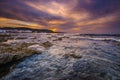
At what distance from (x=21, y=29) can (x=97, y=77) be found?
194232mm

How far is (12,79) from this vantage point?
3.88 metres

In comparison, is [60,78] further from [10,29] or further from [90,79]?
[10,29]

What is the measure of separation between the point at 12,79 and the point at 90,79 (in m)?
3.00

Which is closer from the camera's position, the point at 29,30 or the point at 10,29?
the point at 10,29

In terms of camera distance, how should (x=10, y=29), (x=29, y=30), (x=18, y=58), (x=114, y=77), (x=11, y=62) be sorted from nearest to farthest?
(x=114, y=77)
(x=11, y=62)
(x=18, y=58)
(x=10, y=29)
(x=29, y=30)

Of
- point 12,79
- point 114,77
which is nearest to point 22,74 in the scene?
point 12,79

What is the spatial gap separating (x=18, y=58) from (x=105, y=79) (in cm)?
507

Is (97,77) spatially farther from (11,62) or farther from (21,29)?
(21,29)

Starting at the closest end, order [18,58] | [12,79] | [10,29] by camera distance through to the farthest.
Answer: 1. [12,79]
2. [18,58]
3. [10,29]

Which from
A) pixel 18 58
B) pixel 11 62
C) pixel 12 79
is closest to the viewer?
pixel 12 79

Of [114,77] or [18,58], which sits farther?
[18,58]

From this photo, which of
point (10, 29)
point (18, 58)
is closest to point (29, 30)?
point (10, 29)

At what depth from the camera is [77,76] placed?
4242mm

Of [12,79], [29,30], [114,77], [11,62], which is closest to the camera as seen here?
[12,79]
